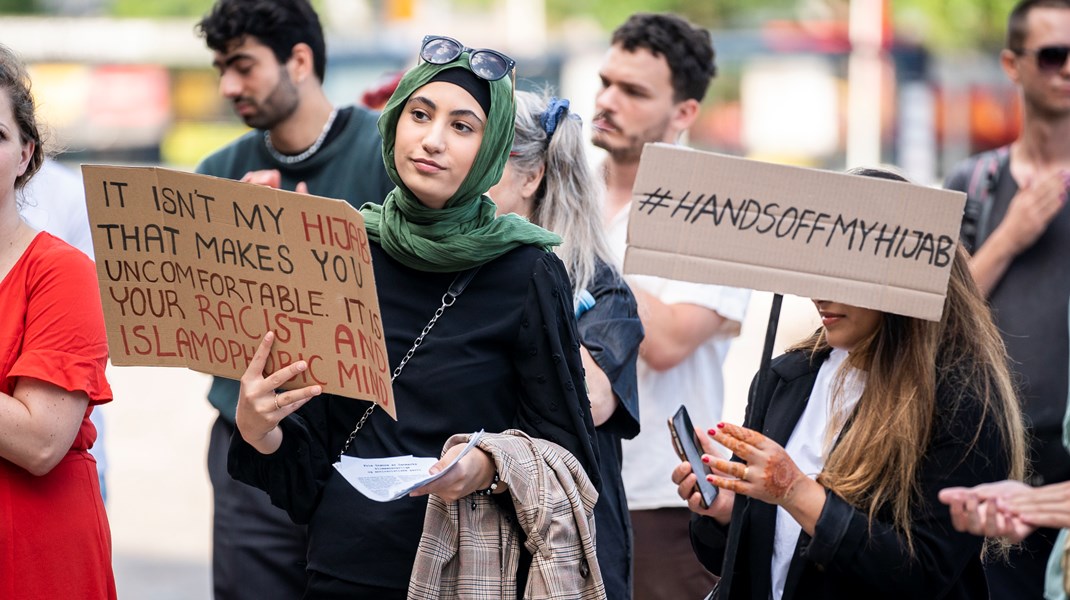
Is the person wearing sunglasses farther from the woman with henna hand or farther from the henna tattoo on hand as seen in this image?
the henna tattoo on hand

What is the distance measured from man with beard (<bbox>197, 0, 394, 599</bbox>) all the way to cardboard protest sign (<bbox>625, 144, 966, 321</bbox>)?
5.75ft

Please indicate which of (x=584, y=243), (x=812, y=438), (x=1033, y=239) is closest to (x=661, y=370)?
(x=584, y=243)

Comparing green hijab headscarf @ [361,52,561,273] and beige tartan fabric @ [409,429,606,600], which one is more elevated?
green hijab headscarf @ [361,52,561,273]

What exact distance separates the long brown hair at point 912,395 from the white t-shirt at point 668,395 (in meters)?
1.23

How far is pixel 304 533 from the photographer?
4.13 meters

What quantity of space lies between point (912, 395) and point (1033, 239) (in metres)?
1.83

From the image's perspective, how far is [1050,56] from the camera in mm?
4719

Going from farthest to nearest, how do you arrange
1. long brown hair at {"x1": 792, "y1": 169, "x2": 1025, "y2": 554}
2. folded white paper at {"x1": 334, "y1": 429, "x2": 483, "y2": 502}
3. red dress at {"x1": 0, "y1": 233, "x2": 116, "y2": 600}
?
1. red dress at {"x1": 0, "y1": 233, "x2": 116, "y2": 600}
2. long brown hair at {"x1": 792, "y1": 169, "x2": 1025, "y2": 554}
3. folded white paper at {"x1": 334, "y1": 429, "x2": 483, "y2": 502}

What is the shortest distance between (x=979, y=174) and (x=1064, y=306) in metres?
0.65

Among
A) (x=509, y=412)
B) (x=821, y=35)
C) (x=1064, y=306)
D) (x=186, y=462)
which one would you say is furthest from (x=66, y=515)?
(x=821, y=35)

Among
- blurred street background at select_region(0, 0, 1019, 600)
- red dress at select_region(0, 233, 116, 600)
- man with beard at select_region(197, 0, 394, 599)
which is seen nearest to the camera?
red dress at select_region(0, 233, 116, 600)

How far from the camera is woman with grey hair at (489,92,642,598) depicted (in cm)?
349

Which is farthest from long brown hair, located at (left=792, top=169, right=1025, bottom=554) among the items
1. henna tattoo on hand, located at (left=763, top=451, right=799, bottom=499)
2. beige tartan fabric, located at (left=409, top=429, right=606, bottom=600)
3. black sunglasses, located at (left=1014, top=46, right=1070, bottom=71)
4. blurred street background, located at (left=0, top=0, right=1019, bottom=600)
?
blurred street background, located at (left=0, top=0, right=1019, bottom=600)

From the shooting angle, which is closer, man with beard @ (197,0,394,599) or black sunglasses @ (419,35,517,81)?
black sunglasses @ (419,35,517,81)
